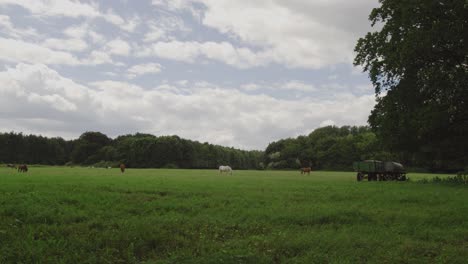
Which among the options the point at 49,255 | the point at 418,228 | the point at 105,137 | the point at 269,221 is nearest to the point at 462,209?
the point at 418,228

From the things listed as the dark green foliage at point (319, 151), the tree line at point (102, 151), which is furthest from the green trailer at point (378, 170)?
the tree line at point (102, 151)

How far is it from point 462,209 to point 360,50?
22.1 meters

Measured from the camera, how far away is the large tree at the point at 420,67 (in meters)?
30.2

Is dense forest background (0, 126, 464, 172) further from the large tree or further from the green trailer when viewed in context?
the large tree

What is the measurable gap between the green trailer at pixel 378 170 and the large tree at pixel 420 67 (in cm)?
722

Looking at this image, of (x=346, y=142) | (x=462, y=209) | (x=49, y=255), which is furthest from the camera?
(x=346, y=142)

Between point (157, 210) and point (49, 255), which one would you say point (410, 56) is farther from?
A: point (49, 255)

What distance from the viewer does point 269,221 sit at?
14.4 m

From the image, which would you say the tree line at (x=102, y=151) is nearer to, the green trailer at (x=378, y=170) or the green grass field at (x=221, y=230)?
the green trailer at (x=378, y=170)

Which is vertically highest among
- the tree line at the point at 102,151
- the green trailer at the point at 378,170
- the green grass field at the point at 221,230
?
the tree line at the point at 102,151

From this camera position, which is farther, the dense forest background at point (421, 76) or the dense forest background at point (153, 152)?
the dense forest background at point (153, 152)

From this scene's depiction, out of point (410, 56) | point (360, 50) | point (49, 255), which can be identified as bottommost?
point (49, 255)

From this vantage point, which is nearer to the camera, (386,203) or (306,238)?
(306,238)

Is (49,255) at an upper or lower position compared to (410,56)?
lower
